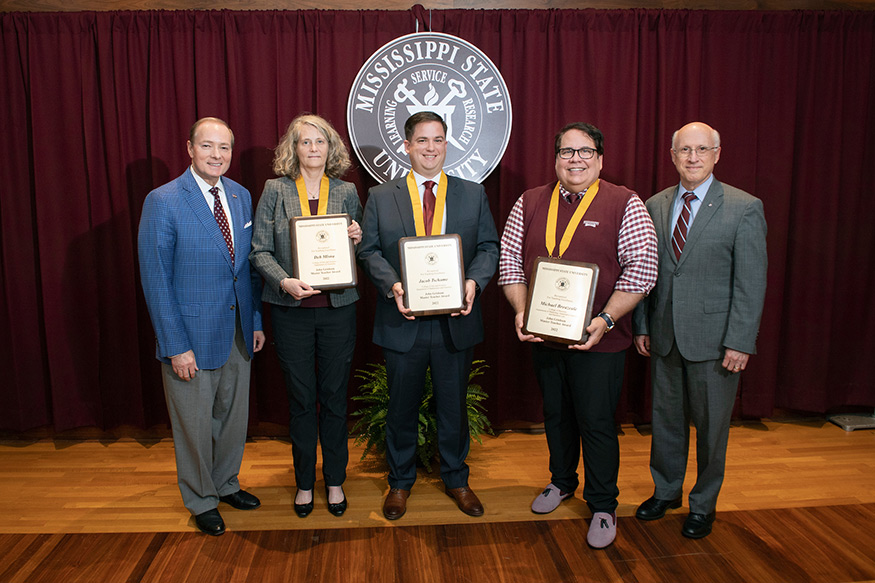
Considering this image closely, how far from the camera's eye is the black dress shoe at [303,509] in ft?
8.86

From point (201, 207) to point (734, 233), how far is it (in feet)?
7.17

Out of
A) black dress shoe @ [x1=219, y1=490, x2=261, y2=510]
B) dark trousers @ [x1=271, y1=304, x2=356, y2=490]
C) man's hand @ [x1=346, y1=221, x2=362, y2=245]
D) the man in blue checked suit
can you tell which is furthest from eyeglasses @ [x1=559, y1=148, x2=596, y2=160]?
black dress shoe @ [x1=219, y1=490, x2=261, y2=510]

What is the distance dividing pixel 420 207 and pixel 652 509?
169cm

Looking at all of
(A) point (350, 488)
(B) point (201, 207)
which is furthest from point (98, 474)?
(B) point (201, 207)

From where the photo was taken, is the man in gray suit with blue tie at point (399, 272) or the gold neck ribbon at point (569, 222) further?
the man in gray suit with blue tie at point (399, 272)

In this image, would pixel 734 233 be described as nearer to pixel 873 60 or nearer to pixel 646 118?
pixel 646 118

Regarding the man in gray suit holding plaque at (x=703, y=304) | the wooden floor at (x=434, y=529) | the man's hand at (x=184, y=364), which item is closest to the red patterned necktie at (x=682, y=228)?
the man in gray suit holding plaque at (x=703, y=304)

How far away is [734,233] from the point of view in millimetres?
2387

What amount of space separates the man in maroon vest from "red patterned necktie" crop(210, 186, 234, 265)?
46.6 inches

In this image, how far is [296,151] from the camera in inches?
102

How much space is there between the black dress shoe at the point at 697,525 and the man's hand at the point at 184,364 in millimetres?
2182

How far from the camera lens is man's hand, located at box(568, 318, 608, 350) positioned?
→ 2291mm

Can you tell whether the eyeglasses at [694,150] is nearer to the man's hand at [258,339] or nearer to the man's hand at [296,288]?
the man's hand at [296,288]

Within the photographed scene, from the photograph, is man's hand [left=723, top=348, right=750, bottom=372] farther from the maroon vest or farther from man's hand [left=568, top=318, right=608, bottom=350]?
man's hand [left=568, top=318, right=608, bottom=350]
